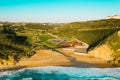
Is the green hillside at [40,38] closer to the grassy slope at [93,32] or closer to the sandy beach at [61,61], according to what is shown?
the grassy slope at [93,32]

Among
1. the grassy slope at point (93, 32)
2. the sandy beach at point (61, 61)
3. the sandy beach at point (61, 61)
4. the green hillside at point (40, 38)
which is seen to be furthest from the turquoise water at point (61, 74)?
the grassy slope at point (93, 32)

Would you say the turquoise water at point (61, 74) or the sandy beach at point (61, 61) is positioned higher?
the turquoise water at point (61, 74)

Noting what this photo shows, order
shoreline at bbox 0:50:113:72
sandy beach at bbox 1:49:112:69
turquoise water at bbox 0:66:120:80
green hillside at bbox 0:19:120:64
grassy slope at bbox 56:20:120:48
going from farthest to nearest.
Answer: grassy slope at bbox 56:20:120:48 < green hillside at bbox 0:19:120:64 < sandy beach at bbox 1:49:112:69 < shoreline at bbox 0:50:113:72 < turquoise water at bbox 0:66:120:80

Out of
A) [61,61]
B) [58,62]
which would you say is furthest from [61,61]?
[58,62]

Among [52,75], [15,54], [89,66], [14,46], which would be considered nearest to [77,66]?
[89,66]

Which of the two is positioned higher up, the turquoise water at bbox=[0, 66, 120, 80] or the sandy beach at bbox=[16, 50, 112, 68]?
the turquoise water at bbox=[0, 66, 120, 80]

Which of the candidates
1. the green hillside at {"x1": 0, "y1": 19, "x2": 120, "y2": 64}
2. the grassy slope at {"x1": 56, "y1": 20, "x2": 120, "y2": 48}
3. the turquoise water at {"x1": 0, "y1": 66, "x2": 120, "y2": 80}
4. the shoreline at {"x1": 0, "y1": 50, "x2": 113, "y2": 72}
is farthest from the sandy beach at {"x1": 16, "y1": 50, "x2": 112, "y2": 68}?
the grassy slope at {"x1": 56, "y1": 20, "x2": 120, "y2": 48}

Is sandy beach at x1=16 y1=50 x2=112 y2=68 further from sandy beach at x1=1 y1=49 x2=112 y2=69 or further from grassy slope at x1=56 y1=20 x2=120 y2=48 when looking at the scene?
grassy slope at x1=56 y1=20 x2=120 y2=48

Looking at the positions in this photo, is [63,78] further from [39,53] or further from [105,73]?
[39,53]

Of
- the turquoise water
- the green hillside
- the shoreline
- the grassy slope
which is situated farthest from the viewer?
the grassy slope
